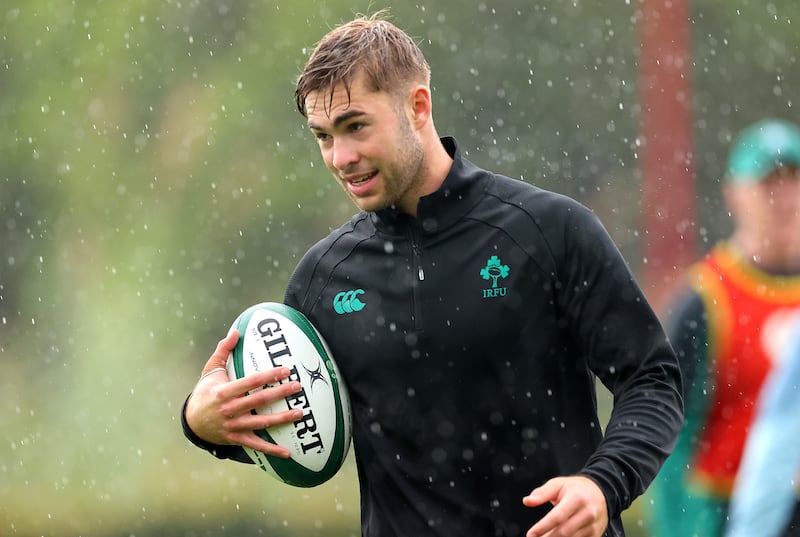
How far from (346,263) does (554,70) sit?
1043cm

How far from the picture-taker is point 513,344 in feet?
11.2

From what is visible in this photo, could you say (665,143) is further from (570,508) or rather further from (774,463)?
(570,508)

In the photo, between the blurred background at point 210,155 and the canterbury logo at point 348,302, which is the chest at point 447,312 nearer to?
the canterbury logo at point 348,302

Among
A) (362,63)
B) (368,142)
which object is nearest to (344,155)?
(368,142)

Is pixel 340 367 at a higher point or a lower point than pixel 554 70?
lower

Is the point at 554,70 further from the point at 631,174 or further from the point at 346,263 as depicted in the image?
the point at 346,263

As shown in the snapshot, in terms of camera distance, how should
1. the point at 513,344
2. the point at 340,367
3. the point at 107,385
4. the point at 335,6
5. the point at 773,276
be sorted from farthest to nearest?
1. the point at 335,6
2. the point at 107,385
3. the point at 773,276
4. the point at 340,367
5. the point at 513,344

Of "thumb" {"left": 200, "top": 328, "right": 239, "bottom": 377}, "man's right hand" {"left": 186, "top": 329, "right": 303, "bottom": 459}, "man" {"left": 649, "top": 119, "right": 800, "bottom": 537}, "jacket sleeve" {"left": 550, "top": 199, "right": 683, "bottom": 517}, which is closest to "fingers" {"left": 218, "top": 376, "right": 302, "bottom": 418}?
"man's right hand" {"left": 186, "top": 329, "right": 303, "bottom": 459}

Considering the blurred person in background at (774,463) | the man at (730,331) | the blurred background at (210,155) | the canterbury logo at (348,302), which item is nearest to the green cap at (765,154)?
the man at (730,331)

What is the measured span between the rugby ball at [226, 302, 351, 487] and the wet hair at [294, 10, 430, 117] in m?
0.57

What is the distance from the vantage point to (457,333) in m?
3.43

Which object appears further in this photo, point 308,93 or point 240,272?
point 240,272

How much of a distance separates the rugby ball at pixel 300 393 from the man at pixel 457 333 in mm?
59

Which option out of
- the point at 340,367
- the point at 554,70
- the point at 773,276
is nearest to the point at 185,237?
the point at 554,70
